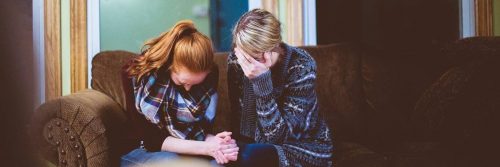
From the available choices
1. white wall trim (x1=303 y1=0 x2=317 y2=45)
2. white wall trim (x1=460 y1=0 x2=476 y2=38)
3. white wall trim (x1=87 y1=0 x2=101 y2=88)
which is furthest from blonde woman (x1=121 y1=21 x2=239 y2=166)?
white wall trim (x1=460 y1=0 x2=476 y2=38)

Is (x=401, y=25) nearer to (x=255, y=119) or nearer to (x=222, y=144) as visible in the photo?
(x=255, y=119)

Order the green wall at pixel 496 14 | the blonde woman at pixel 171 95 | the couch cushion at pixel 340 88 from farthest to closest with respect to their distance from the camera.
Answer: the green wall at pixel 496 14 → the couch cushion at pixel 340 88 → the blonde woman at pixel 171 95

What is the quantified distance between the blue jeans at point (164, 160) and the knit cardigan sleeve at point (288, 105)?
0.27 metres

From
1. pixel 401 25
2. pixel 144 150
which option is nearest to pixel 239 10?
pixel 401 25

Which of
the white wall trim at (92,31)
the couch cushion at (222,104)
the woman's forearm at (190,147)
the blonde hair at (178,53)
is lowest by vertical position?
the woman's forearm at (190,147)

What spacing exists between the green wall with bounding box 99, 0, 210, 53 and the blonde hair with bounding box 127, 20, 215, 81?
1.35 m

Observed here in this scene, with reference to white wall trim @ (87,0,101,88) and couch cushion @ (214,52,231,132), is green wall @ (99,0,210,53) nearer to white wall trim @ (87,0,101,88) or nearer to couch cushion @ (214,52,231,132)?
white wall trim @ (87,0,101,88)

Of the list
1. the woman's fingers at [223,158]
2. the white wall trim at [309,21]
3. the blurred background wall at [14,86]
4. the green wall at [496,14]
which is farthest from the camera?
the green wall at [496,14]

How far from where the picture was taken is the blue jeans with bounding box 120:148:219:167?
152 centimetres

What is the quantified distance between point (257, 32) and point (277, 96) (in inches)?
10.2

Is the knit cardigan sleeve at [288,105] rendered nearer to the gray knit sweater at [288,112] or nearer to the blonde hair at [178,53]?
the gray knit sweater at [288,112]

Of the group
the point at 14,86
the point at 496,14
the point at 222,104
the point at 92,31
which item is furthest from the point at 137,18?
the point at 14,86

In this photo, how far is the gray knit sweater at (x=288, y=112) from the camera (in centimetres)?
172

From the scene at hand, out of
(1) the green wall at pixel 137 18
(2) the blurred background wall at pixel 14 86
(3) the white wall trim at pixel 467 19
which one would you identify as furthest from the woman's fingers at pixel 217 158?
(3) the white wall trim at pixel 467 19
